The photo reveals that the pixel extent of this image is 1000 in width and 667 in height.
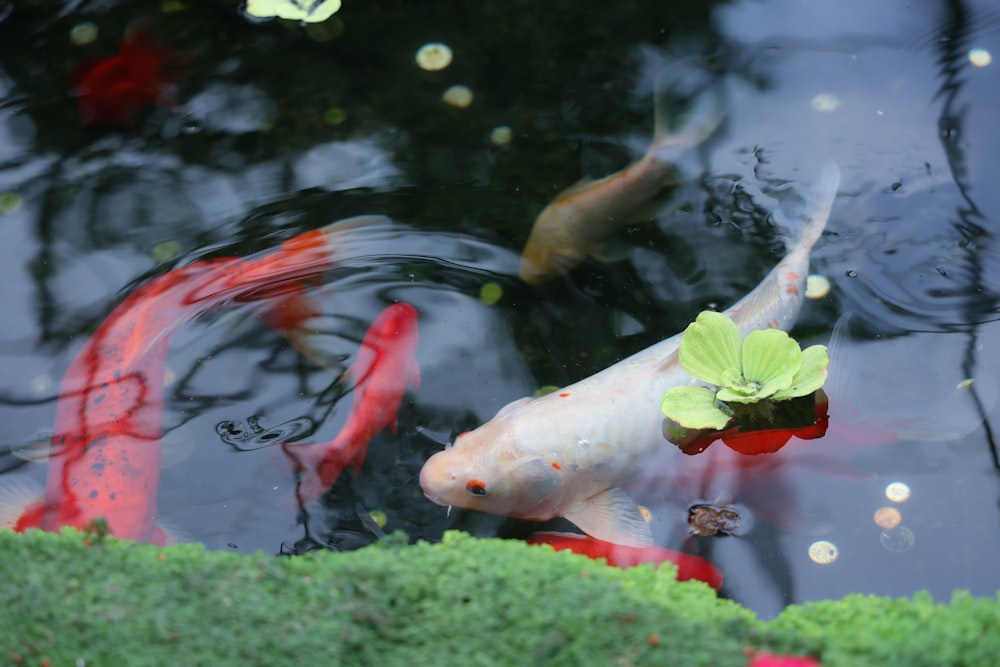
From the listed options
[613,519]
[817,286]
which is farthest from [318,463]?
[817,286]

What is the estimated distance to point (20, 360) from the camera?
3.42 m

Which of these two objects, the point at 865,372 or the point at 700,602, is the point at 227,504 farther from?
the point at 865,372

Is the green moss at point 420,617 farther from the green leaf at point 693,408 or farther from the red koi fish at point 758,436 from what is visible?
the red koi fish at point 758,436

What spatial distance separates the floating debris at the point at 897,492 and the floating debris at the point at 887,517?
0.14 feet

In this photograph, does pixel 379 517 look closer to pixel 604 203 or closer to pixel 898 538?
pixel 604 203

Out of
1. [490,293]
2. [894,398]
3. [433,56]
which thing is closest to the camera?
[894,398]

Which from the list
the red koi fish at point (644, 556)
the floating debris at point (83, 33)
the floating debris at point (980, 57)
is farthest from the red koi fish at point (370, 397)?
the floating debris at point (980, 57)

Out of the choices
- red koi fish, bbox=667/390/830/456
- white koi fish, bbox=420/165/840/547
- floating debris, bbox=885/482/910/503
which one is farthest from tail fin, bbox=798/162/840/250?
floating debris, bbox=885/482/910/503

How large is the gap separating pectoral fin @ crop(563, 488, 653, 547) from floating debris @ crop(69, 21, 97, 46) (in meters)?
3.64

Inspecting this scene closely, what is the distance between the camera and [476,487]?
9.62 feet

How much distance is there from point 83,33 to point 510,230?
2.68m

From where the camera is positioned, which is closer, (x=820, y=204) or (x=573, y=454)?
(x=573, y=454)

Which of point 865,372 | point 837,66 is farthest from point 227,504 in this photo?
point 837,66

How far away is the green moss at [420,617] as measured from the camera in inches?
75.2
